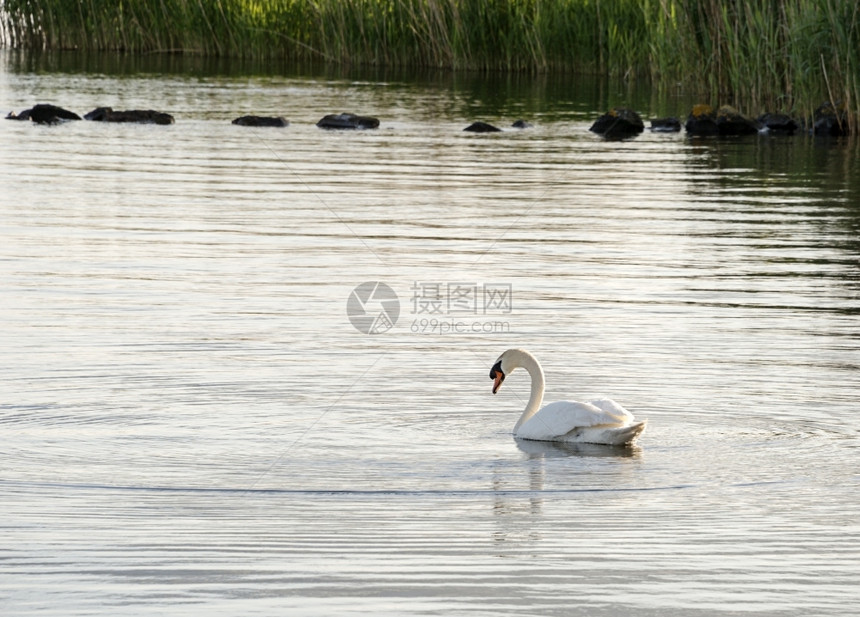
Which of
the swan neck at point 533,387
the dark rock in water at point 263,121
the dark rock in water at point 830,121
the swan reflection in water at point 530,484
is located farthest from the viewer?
the dark rock in water at point 263,121

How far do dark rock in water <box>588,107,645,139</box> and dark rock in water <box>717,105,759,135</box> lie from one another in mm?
1189

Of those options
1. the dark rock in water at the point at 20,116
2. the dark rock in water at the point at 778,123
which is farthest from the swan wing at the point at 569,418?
the dark rock in water at the point at 20,116

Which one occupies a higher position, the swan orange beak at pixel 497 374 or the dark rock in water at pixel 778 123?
the dark rock in water at pixel 778 123

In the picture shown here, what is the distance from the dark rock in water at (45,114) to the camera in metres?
22.7

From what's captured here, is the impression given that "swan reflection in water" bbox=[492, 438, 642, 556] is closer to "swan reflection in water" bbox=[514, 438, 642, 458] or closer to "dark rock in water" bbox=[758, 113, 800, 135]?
"swan reflection in water" bbox=[514, 438, 642, 458]

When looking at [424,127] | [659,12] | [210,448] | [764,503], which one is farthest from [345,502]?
[659,12]

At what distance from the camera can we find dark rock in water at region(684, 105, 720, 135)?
22.4 metres

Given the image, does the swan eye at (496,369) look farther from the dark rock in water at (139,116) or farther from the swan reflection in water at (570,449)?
the dark rock in water at (139,116)

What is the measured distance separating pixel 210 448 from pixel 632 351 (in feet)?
9.10

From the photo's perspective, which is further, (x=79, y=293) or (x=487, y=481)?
(x=79, y=293)

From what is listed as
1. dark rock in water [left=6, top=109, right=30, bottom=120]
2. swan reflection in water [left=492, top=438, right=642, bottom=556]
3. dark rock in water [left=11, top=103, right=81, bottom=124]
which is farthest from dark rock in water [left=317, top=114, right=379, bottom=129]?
swan reflection in water [left=492, top=438, right=642, bottom=556]

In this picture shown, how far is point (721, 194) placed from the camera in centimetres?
1627

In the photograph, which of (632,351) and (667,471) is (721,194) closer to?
(632,351)

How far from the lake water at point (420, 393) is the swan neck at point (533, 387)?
0.53 ft
